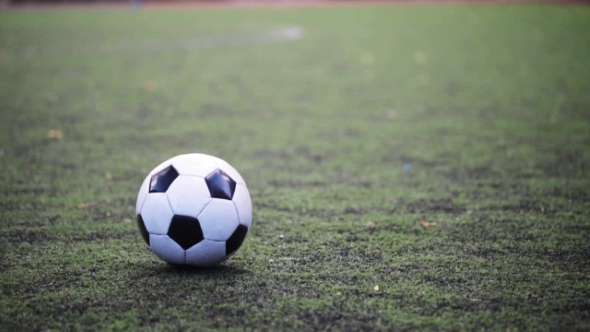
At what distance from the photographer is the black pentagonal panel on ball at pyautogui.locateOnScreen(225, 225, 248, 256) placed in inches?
114

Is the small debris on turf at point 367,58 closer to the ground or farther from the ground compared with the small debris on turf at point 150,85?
farther from the ground

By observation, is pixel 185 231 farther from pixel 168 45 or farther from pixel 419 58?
pixel 168 45

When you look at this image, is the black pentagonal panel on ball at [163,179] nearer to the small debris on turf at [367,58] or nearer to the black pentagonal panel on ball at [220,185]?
the black pentagonal panel on ball at [220,185]

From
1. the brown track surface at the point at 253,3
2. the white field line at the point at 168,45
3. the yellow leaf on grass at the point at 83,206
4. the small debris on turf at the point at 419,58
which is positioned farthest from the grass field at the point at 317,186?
the brown track surface at the point at 253,3

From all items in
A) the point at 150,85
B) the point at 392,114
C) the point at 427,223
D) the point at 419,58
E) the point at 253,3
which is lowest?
the point at 427,223

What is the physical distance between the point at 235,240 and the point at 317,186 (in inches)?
64.9

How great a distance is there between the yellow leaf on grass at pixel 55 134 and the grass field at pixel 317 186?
27 mm

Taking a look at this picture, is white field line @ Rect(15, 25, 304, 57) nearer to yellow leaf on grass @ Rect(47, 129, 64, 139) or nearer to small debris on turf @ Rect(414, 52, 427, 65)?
small debris on turf @ Rect(414, 52, 427, 65)

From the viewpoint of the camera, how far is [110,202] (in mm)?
4109

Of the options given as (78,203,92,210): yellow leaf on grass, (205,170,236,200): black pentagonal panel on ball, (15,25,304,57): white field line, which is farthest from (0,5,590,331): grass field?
(15,25,304,57): white field line

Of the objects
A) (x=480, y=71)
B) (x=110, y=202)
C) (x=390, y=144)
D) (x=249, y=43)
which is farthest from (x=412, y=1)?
(x=110, y=202)

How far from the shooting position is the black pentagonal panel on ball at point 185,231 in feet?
9.23

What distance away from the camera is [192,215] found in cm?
282

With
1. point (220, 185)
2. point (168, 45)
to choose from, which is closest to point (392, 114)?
point (220, 185)
